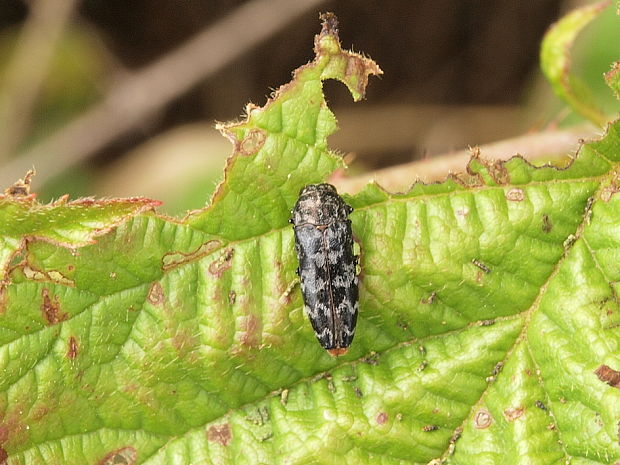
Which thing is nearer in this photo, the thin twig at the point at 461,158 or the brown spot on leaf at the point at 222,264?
the brown spot on leaf at the point at 222,264

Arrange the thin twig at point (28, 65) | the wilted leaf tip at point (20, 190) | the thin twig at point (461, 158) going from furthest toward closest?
the thin twig at point (28, 65) → the thin twig at point (461, 158) → the wilted leaf tip at point (20, 190)

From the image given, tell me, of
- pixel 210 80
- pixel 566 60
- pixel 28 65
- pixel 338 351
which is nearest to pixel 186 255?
pixel 338 351

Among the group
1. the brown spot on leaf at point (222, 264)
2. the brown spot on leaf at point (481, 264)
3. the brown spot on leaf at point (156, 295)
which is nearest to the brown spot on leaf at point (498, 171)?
the brown spot on leaf at point (481, 264)

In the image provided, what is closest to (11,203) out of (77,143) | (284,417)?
(284,417)

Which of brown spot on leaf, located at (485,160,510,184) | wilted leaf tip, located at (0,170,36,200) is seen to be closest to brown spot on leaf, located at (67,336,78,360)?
wilted leaf tip, located at (0,170,36,200)

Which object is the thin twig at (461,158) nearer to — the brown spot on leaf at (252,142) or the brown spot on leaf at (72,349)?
the brown spot on leaf at (252,142)
